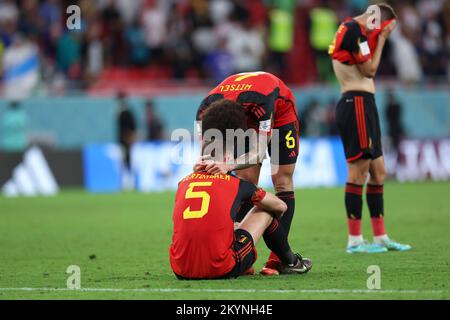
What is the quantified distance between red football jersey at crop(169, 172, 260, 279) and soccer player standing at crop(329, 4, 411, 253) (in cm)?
289

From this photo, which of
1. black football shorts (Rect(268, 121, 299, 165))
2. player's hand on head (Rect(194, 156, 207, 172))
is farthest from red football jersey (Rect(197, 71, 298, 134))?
player's hand on head (Rect(194, 156, 207, 172))

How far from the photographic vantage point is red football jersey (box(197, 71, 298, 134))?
332 inches

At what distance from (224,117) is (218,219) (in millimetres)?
796

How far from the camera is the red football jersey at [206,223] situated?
7.70 m

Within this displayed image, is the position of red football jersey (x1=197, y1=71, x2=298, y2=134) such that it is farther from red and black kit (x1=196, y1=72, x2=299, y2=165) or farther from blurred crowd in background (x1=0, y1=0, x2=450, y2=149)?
blurred crowd in background (x1=0, y1=0, x2=450, y2=149)

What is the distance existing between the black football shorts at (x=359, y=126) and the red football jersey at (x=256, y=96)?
1.81 metres

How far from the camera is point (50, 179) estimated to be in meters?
21.2

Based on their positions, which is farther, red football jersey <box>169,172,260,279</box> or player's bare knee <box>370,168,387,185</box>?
player's bare knee <box>370,168,387,185</box>

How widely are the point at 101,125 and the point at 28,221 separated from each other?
8095 mm

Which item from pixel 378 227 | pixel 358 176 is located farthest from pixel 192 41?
pixel 378 227

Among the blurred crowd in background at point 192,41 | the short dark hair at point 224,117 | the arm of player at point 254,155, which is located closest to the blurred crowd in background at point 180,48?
the blurred crowd in background at point 192,41

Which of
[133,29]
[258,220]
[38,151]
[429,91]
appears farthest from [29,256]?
[429,91]

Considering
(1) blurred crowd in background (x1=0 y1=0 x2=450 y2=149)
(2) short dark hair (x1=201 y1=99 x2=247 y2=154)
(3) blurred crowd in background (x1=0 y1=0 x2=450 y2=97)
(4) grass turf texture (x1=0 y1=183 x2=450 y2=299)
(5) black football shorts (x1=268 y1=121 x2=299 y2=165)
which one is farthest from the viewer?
(3) blurred crowd in background (x1=0 y1=0 x2=450 y2=97)
